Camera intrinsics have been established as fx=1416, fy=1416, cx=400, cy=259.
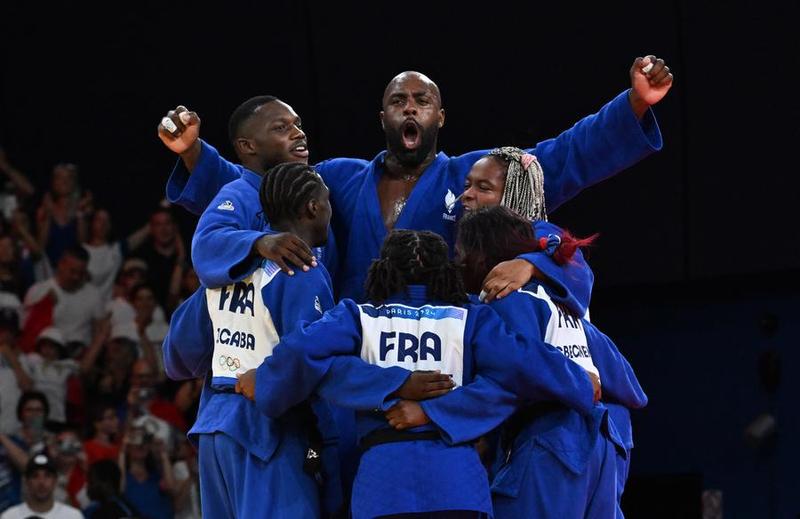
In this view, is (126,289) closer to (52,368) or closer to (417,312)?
(52,368)

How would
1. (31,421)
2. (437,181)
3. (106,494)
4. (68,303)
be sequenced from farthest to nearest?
(68,303) → (31,421) → (106,494) → (437,181)

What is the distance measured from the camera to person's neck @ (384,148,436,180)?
15.5 feet

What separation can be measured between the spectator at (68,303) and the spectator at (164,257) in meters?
0.38

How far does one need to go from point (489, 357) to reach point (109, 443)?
4684 millimetres

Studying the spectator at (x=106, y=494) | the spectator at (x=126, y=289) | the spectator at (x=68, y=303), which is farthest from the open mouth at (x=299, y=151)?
the spectator at (x=68, y=303)

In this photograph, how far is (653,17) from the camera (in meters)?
7.91

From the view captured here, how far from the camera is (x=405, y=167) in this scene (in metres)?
4.73

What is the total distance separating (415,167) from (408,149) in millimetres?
77

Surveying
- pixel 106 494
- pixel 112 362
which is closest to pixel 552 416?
pixel 106 494

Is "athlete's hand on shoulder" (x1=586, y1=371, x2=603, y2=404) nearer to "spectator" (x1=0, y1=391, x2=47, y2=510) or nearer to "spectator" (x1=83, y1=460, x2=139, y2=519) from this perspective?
"spectator" (x1=83, y1=460, x2=139, y2=519)

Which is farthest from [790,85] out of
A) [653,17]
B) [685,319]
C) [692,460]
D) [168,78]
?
[168,78]

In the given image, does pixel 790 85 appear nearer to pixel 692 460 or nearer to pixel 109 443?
pixel 692 460

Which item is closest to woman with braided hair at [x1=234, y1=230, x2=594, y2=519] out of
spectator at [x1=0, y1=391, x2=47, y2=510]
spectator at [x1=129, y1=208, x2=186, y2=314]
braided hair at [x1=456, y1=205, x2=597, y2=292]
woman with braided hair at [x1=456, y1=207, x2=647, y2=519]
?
woman with braided hair at [x1=456, y1=207, x2=647, y2=519]

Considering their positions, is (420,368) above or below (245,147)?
below
